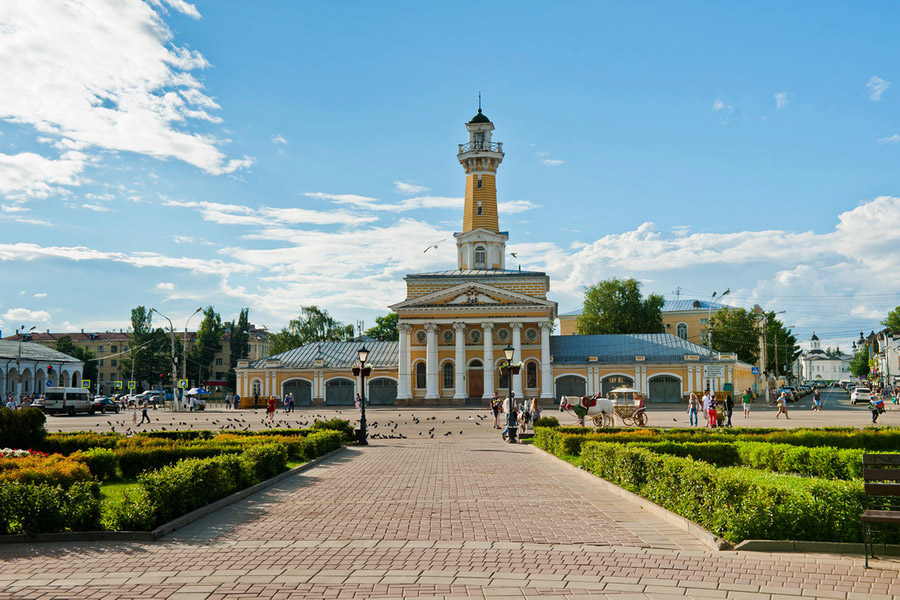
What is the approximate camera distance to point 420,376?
70.8m

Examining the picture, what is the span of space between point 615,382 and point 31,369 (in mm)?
57979

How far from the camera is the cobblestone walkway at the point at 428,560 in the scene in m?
7.79

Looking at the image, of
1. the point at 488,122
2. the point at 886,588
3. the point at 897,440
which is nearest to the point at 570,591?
the point at 886,588

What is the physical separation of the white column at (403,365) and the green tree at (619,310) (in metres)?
29.7

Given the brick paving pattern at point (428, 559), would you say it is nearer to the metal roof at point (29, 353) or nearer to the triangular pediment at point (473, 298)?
the triangular pediment at point (473, 298)

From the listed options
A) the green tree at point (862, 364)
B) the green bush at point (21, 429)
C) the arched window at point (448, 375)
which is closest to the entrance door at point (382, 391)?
the arched window at point (448, 375)

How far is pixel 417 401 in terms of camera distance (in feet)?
228

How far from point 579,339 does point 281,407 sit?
1094 inches

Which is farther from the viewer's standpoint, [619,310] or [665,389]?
[619,310]

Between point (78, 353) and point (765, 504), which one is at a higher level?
point (78, 353)

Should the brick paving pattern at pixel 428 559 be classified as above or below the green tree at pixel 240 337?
below

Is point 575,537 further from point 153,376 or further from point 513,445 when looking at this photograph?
point 153,376

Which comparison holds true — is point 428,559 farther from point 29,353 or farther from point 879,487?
point 29,353

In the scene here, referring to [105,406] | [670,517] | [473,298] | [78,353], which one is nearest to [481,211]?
[473,298]
